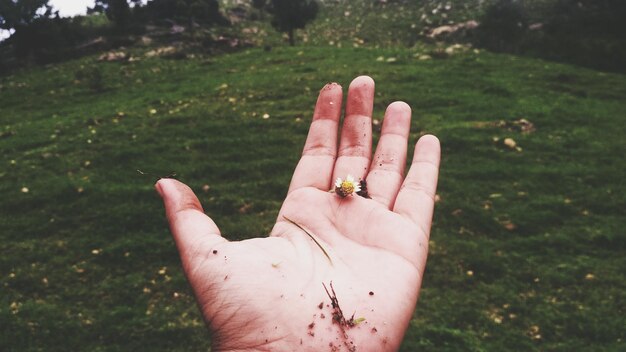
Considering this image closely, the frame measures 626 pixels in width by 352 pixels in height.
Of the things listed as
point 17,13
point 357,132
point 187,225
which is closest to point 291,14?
point 17,13

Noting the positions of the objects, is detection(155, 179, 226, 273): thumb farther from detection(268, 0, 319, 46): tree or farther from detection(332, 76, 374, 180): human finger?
detection(268, 0, 319, 46): tree

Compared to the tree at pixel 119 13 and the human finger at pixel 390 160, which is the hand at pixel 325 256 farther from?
the tree at pixel 119 13

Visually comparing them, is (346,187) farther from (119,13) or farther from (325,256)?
(119,13)

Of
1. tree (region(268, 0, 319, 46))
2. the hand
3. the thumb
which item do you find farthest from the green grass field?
tree (region(268, 0, 319, 46))

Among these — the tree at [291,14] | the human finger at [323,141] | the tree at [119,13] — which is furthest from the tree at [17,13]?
the human finger at [323,141]

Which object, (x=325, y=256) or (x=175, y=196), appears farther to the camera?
(x=175, y=196)
